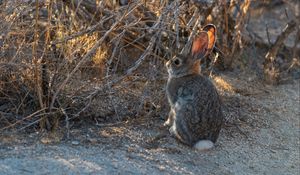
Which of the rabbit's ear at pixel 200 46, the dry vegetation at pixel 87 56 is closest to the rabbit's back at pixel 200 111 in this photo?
the rabbit's ear at pixel 200 46

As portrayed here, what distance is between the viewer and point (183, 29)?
594 centimetres

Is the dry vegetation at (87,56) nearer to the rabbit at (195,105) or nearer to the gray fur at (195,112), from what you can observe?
the rabbit at (195,105)

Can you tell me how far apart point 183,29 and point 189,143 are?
1.29 m

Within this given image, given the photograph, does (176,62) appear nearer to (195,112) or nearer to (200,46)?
(200,46)

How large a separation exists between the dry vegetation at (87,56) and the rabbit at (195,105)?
22 cm

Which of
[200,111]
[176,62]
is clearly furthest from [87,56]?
[200,111]

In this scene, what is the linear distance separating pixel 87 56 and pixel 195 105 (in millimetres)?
874

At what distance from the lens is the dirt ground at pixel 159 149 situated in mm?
4434

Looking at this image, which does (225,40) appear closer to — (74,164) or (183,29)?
(183,29)

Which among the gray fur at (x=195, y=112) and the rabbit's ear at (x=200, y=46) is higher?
the rabbit's ear at (x=200, y=46)

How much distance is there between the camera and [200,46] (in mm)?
5285

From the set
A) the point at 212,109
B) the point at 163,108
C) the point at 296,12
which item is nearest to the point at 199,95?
the point at 212,109

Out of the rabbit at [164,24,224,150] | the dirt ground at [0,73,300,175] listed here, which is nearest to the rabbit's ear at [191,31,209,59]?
the rabbit at [164,24,224,150]

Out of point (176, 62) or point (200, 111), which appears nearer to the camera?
point (200, 111)
